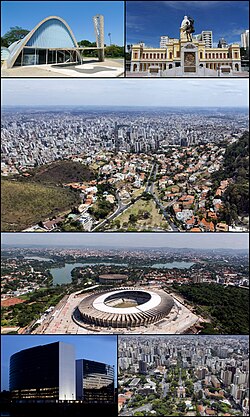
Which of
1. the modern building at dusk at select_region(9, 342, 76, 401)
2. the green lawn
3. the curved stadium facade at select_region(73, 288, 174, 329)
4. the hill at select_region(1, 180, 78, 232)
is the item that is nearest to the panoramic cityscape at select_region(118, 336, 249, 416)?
the curved stadium facade at select_region(73, 288, 174, 329)

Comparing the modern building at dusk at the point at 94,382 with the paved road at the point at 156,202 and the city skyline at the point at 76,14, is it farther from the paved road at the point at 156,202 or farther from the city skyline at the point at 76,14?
the city skyline at the point at 76,14

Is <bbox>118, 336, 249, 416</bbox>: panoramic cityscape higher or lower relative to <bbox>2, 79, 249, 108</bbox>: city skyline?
lower

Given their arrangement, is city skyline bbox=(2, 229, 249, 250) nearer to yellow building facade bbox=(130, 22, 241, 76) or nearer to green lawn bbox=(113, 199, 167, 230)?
green lawn bbox=(113, 199, 167, 230)

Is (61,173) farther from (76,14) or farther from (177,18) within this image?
→ (177,18)

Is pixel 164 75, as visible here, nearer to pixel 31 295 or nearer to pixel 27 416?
pixel 31 295

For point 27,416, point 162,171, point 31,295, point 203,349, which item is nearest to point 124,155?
point 162,171

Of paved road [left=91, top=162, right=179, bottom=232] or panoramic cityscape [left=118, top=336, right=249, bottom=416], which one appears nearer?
panoramic cityscape [left=118, top=336, right=249, bottom=416]

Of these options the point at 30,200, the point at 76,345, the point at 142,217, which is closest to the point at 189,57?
the point at 142,217
